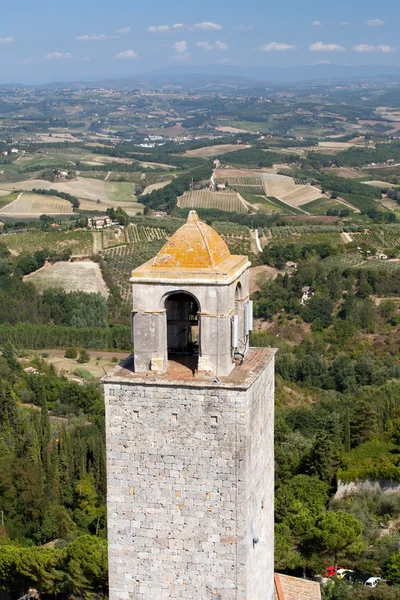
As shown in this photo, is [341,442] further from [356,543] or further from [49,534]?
[49,534]

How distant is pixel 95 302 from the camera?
74438 millimetres

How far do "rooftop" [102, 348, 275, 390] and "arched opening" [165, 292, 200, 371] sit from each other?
621 millimetres

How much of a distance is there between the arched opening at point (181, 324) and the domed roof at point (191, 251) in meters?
1.41

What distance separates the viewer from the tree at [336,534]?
27.1 meters

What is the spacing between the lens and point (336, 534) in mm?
27188

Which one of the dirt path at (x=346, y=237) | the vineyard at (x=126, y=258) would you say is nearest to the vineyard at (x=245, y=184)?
the dirt path at (x=346, y=237)

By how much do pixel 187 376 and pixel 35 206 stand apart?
11571 cm

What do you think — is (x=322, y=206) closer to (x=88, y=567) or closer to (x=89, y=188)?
(x=89, y=188)

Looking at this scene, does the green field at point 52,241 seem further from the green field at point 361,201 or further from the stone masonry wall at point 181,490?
the stone masonry wall at point 181,490

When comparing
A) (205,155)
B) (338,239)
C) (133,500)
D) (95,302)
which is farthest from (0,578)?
(205,155)

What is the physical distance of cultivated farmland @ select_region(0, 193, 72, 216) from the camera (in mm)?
121875

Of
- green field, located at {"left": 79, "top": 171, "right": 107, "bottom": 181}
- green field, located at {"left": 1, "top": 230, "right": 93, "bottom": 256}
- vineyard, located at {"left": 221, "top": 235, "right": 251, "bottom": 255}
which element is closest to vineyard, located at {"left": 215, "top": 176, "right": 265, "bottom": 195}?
green field, located at {"left": 79, "top": 171, "right": 107, "bottom": 181}

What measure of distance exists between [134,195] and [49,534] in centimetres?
11682

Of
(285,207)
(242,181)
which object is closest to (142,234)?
(285,207)
